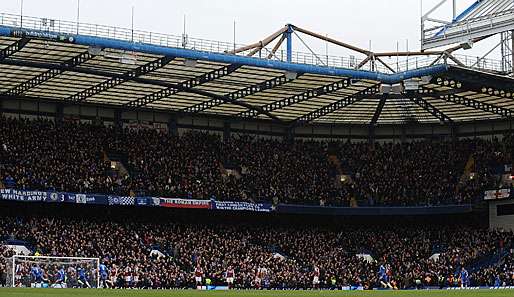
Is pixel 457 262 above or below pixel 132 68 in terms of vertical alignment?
below

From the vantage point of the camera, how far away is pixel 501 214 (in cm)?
6850

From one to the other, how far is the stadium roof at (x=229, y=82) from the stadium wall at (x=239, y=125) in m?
1.29

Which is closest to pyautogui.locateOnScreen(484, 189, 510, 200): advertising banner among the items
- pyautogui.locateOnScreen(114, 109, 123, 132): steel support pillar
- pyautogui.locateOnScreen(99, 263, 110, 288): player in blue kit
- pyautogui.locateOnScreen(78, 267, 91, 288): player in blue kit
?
pyautogui.locateOnScreen(114, 109, 123, 132): steel support pillar

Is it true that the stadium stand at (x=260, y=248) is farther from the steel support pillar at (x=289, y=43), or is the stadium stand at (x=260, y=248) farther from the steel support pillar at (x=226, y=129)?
the steel support pillar at (x=289, y=43)

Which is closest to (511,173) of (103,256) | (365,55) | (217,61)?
(365,55)

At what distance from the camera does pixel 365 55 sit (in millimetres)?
65062

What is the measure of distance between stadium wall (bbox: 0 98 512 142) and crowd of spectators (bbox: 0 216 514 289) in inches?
340

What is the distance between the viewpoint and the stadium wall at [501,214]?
67938 millimetres

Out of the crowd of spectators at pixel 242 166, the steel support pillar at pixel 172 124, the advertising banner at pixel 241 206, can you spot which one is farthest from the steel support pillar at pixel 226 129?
the advertising banner at pixel 241 206

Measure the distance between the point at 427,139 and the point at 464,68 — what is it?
773 inches

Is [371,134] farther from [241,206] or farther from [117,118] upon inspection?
[117,118]

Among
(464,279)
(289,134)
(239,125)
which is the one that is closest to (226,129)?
(239,125)

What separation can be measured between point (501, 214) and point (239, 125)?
21200 mm

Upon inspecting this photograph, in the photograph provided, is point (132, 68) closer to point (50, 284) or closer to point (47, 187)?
point (47, 187)
